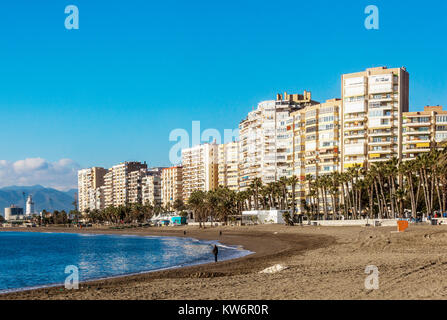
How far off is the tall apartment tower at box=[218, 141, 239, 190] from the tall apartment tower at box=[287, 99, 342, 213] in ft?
158

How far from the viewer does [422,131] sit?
11119 centimetres

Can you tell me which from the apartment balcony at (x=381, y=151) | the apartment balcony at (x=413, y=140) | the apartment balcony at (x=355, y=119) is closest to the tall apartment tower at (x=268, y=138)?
the apartment balcony at (x=355, y=119)

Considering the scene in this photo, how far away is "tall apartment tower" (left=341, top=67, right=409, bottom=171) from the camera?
11406 centimetres

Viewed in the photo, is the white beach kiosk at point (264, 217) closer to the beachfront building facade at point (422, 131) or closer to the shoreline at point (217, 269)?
the shoreline at point (217, 269)

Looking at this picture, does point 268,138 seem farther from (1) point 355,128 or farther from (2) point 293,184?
(1) point 355,128

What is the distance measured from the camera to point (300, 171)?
428ft

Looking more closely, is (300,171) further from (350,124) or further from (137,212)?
(137,212)

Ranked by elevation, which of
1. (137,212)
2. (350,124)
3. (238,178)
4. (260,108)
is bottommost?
(137,212)

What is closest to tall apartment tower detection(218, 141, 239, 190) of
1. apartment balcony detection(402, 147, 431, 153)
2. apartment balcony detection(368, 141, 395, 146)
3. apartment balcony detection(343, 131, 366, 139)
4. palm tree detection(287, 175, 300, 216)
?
palm tree detection(287, 175, 300, 216)

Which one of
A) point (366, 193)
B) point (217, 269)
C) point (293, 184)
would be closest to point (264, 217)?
point (293, 184)

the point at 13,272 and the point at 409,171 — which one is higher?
the point at 409,171

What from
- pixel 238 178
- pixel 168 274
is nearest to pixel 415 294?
pixel 168 274

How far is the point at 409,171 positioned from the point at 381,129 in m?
33.5

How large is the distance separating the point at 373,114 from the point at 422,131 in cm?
1127
